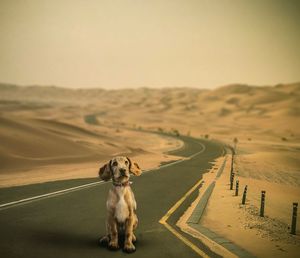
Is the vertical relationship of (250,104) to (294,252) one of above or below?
above

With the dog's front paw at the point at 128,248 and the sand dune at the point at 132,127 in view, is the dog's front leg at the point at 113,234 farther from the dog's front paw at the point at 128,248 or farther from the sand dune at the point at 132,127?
the sand dune at the point at 132,127

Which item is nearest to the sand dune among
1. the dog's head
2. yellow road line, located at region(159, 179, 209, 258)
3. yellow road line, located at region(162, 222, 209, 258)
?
yellow road line, located at region(159, 179, 209, 258)

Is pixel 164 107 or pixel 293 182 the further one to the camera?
pixel 164 107

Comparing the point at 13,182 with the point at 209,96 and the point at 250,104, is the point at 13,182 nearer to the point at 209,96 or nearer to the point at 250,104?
the point at 250,104

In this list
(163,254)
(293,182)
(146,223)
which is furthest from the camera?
(293,182)

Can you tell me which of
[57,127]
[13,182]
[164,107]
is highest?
[164,107]

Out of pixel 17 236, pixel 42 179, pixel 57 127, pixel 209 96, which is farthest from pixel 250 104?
pixel 17 236

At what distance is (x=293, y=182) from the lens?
84.0 ft

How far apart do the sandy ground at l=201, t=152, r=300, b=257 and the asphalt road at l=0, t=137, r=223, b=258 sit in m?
1.21

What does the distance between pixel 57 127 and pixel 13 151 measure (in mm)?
20038

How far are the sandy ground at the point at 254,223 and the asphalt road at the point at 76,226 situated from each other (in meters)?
1.21

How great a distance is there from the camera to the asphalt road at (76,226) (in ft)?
25.5

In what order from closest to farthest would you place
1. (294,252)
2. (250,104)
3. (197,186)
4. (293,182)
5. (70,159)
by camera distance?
1. (294,252)
2. (197,186)
3. (293,182)
4. (70,159)
5. (250,104)

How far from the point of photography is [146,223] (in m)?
10.6
